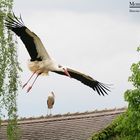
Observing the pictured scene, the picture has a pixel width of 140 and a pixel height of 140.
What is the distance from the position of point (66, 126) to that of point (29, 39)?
18.6 ft

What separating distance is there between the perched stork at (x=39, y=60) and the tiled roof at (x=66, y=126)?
8.69 feet

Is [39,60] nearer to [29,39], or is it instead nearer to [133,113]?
[29,39]

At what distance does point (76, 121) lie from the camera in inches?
1273

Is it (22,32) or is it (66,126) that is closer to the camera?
(22,32)

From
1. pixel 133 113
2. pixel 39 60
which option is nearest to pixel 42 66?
pixel 39 60

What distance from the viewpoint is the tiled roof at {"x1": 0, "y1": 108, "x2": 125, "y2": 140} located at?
31453 mm

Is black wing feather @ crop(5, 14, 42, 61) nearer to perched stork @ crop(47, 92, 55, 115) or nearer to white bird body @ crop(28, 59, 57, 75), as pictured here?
white bird body @ crop(28, 59, 57, 75)

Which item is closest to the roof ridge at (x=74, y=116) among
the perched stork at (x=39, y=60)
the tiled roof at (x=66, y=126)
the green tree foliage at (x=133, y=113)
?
the tiled roof at (x=66, y=126)

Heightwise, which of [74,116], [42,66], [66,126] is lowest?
[66,126]

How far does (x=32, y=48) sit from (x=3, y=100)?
251cm

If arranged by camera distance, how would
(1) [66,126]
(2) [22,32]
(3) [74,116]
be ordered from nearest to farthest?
(2) [22,32]
(1) [66,126]
(3) [74,116]

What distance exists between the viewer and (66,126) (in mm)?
32219

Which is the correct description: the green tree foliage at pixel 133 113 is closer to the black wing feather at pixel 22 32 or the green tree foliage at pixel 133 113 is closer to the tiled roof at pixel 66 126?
the black wing feather at pixel 22 32

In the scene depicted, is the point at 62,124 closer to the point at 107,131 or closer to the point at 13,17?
the point at 107,131
